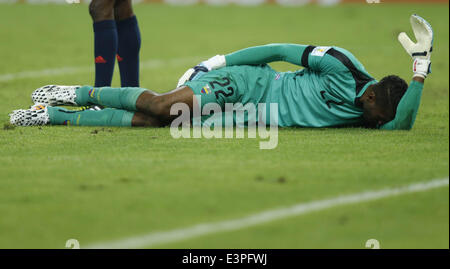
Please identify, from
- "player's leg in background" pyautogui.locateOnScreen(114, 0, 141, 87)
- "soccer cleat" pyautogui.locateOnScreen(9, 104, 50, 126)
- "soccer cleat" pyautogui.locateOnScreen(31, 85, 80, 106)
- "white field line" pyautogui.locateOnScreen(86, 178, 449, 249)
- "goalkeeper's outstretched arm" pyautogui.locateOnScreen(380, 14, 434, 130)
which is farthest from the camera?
"player's leg in background" pyautogui.locateOnScreen(114, 0, 141, 87)

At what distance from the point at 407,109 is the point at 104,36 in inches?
100

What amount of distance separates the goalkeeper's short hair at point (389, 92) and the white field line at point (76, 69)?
16.6 feet

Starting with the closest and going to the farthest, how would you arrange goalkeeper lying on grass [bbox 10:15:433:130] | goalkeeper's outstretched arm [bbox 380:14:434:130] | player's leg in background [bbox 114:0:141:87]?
1. goalkeeper's outstretched arm [bbox 380:14:434:130]
2. goalkeeper lying on grass [bbox 10:15:433:130]
3. player's leg in background [bbox 114:0:141:87]

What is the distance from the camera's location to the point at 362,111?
5496 millimetres

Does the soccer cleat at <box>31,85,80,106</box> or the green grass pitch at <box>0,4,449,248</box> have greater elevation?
the soccer cleat at <box>31,85,80,106</box>

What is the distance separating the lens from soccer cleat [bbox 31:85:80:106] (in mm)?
5613

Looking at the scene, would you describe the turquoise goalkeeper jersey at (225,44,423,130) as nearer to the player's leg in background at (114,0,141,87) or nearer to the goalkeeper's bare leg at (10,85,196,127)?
the goalkeeper's bare leg at (10,85,196,127)

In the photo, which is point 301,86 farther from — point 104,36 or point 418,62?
point 104,36

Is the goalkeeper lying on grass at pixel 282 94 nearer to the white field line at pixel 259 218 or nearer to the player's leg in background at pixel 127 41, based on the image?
the player's leg in background at pixel 127 41

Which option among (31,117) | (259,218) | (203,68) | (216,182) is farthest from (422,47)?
(31,117)

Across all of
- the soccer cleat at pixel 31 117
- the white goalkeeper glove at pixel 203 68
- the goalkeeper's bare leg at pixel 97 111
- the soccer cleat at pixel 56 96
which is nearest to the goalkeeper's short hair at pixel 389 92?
the white goalkeeper glove at pixel 203 68

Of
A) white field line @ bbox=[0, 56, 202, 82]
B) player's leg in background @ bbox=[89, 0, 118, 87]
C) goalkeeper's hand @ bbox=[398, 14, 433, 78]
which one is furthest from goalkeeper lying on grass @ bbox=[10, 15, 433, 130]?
white field line @ bbox=[0, 56, 202, 82]
